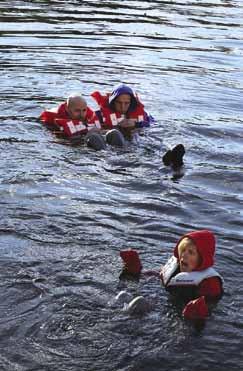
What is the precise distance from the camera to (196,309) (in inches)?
232

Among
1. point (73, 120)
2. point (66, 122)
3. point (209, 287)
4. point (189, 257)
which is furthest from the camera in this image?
point (73, 120)

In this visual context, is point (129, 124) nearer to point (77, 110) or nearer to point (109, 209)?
point (77, 110)

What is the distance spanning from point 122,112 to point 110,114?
0.24 meters

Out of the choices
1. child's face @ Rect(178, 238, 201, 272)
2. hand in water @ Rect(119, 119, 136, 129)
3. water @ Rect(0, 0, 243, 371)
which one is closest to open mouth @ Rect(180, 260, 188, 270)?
child's face @ Rect(178, 238, 201, 272)

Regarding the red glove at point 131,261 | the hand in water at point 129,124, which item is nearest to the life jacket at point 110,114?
the hand in water at point 129,124

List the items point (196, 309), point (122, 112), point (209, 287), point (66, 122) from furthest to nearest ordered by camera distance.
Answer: point (122, 112)
point (66, 122)
point (209, 287)
point (196, 309)

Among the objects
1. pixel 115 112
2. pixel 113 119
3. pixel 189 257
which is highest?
pixel 115 112

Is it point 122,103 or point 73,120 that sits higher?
point 122,103

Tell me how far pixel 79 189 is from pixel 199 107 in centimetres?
564

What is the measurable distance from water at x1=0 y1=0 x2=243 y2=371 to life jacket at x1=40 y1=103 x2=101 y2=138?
29 cm

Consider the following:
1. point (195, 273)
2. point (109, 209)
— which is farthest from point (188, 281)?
point (109, 209)

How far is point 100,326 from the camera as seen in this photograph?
5.80 m

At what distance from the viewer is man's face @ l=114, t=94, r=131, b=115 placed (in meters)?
12.3

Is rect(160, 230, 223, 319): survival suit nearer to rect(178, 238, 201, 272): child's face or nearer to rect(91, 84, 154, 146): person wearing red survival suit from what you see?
rect(178, 238, 201, 272): child's face
